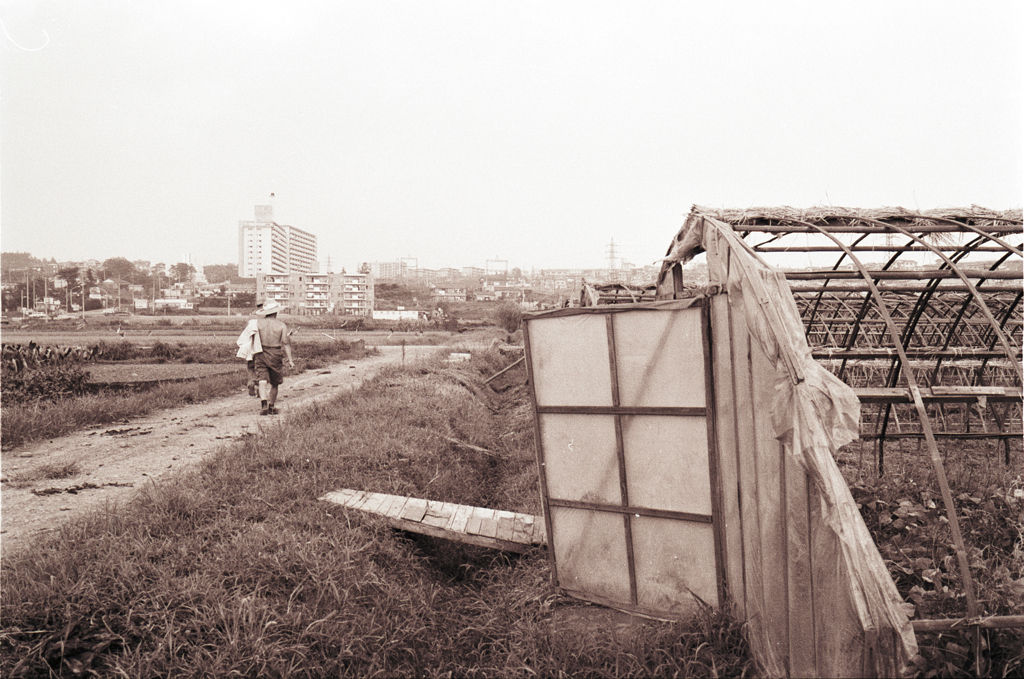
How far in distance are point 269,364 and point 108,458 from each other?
312 centimetres

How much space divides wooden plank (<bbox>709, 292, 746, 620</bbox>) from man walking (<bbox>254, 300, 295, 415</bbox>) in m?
7.75

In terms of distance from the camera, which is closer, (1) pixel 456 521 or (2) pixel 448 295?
(1) pixel 456 521

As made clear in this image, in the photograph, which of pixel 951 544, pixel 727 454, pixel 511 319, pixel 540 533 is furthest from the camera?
pixel 511 319

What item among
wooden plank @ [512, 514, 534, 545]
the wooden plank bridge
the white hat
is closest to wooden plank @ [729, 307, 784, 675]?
the wooden plank bridge

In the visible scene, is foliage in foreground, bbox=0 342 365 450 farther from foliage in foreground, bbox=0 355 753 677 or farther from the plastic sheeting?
the plastic sheeting

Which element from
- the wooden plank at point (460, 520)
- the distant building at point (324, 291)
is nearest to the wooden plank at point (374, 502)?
the wooden plank at point (460, 520)

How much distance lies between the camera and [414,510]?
4785 millimetres

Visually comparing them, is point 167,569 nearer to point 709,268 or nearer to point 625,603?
point 625,603

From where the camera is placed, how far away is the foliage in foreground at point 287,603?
120 inches

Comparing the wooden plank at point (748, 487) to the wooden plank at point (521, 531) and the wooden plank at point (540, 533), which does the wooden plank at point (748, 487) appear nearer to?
the wooden plank at point (540, 533)

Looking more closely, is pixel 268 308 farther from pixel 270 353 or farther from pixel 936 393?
pixel 936 393

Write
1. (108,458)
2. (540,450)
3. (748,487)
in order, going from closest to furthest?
1. (748,487)
2. (540,450)
3. (108,458)

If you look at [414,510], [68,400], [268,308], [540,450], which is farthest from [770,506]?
[68,400]

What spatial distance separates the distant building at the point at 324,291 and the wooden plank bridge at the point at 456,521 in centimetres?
11172
